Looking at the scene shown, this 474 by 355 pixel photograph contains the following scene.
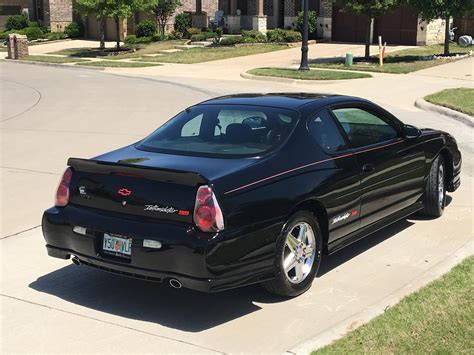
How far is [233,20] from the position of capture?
155 feet

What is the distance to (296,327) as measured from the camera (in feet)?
16.0

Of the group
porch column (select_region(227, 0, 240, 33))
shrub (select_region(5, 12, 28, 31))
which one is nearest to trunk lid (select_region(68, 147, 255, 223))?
porch column (select_region(227, 0, 240, 33))

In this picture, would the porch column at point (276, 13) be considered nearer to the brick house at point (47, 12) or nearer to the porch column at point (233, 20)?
the porch column at point (233, 20)

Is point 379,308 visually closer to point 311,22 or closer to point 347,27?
point 347,27

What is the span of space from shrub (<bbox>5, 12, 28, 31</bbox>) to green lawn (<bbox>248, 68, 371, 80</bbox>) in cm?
3308

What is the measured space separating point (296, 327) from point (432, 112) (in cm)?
1208

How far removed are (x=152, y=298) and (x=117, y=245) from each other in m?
0.69

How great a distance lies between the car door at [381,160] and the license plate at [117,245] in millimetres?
2226

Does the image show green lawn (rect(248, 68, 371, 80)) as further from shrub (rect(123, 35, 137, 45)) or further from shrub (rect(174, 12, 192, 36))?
shrub (rect(174, 12, 192, 36))

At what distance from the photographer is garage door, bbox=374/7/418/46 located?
38188 mm

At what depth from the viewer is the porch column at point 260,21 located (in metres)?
44.6

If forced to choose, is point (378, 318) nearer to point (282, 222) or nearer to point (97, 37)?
point (282, 222)

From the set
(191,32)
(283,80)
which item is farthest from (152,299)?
(191,32)

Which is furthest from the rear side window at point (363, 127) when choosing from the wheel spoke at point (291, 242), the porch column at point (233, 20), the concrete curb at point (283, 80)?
the porch column at point (233, 20)
